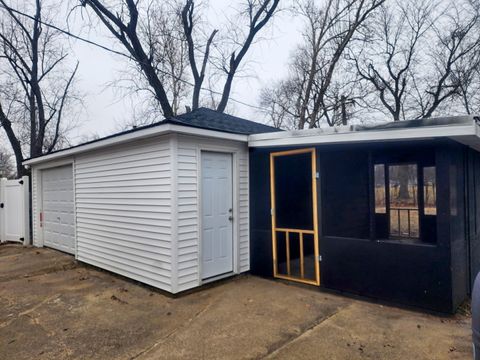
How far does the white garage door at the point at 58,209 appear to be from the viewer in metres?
7.02

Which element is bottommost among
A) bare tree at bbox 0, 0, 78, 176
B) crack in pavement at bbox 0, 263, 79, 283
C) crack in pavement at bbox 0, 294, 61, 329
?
crack in pavement at bbox 0, 263, 79, 283

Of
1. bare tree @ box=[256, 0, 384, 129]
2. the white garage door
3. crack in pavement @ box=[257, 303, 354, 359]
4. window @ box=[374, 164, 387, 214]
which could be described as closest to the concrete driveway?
crack in pavement @ box=[257, 303, 354, 359]

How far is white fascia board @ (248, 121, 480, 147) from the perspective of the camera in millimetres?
3250

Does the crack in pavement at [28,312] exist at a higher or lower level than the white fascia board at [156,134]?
lower

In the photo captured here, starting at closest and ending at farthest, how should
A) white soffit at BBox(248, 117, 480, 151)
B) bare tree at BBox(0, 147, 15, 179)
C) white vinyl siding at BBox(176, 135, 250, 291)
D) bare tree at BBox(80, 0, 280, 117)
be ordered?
white soffit at BBox(248, 117, 480, 151)
white vinyl siding at BBox(176, 135, 250, 291)
bare tree at BBox(80, 0, 280, 117)
bare tree at BBox(0, 147, 15, 179)

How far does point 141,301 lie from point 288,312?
6.34ft

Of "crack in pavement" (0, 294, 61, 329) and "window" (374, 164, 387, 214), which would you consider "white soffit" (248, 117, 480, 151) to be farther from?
"crack in pavement" (0, 294, 61, 329)

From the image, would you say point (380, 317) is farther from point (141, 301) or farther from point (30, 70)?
point (30, 70)

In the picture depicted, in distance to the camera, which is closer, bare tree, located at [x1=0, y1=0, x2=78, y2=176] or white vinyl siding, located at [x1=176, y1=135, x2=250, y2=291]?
white vinyl siding, located at [x1=176, y1=135, x2=250, y2=291]

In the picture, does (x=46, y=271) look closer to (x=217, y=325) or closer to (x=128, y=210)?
(x=128, y=210)

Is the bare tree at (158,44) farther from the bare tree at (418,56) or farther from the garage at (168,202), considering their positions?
the garage at (168,202)

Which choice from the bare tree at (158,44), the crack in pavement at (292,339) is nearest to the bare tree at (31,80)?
the bare tree at (158,44)

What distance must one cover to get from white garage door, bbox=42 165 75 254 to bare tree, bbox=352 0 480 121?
13988mm

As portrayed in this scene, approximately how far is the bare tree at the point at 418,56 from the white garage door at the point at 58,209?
13988 mm
